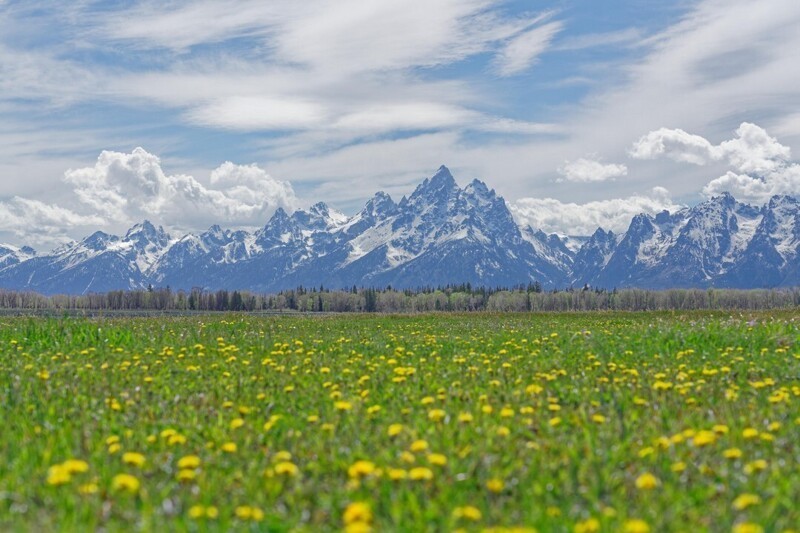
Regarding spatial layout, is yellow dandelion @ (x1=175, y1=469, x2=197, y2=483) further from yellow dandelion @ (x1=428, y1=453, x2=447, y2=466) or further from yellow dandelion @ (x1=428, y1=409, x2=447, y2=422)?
yellow dandelion @ (x1=428, y1=409, x2=447, y2=422)

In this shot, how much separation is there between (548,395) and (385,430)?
11.5 feet

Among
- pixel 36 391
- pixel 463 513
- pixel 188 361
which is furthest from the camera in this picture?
pixel 188 361

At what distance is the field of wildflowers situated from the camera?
21.9ft

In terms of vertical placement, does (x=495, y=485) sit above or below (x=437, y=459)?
below

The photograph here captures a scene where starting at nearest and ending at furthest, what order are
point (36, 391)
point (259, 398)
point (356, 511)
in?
1. point (356, 511)
2. point (259, 398)
3. point (36, 391)

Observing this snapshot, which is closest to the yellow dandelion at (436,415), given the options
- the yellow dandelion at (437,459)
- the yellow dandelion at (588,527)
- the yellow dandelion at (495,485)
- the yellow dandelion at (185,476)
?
the yellow dandelion at (437,459)

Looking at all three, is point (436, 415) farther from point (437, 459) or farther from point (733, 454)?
point (733, 454)

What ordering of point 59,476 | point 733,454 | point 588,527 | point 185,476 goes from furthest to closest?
point 733,454
point 185,476
point 59,476
point 588,527

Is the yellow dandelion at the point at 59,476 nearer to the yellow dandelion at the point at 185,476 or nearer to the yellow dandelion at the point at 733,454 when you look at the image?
the yellow dandelion at the point at 185,476

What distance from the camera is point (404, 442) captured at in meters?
9.17

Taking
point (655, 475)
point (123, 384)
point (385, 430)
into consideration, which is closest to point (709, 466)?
point (655, 475)

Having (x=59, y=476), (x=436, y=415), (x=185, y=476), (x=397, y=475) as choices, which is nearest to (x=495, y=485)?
(x=397, y=475)

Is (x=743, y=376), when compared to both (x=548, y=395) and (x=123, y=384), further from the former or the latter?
(x=123, y=384)

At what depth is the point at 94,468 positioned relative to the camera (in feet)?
26.7
